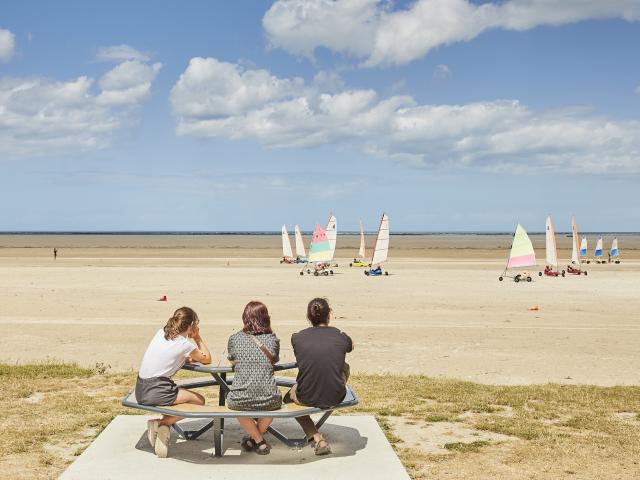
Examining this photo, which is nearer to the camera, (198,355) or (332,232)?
(198,355)

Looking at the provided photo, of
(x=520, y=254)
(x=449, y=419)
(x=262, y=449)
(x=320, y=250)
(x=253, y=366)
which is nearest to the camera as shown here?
(x=253, y=366)

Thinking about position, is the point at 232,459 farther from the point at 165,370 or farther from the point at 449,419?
the point at 449,419

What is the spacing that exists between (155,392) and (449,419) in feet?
11.9

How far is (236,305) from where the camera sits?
23.0 m

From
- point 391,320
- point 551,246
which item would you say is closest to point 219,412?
point 391,320

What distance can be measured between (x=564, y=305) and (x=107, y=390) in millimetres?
18777

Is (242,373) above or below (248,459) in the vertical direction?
above

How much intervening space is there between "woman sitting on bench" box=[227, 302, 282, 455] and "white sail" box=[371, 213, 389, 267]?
117ft

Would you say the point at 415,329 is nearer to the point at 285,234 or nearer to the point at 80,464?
the point at 80,464

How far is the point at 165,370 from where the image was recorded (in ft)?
21.9

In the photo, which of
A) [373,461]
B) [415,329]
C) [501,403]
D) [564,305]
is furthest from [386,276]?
[373,461]

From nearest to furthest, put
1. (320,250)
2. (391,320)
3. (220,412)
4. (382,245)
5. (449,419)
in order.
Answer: (220,412), (449,419), (391,320), (382,245), (320,250)

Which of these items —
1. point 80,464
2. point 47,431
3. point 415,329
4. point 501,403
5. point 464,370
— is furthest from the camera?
point 415,329

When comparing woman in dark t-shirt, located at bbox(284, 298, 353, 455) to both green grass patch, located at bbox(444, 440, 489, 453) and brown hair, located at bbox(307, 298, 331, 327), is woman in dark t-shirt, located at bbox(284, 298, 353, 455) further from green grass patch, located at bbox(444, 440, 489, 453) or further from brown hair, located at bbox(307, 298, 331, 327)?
green grass patch, located at bbox(444, 440, 489, 453)
